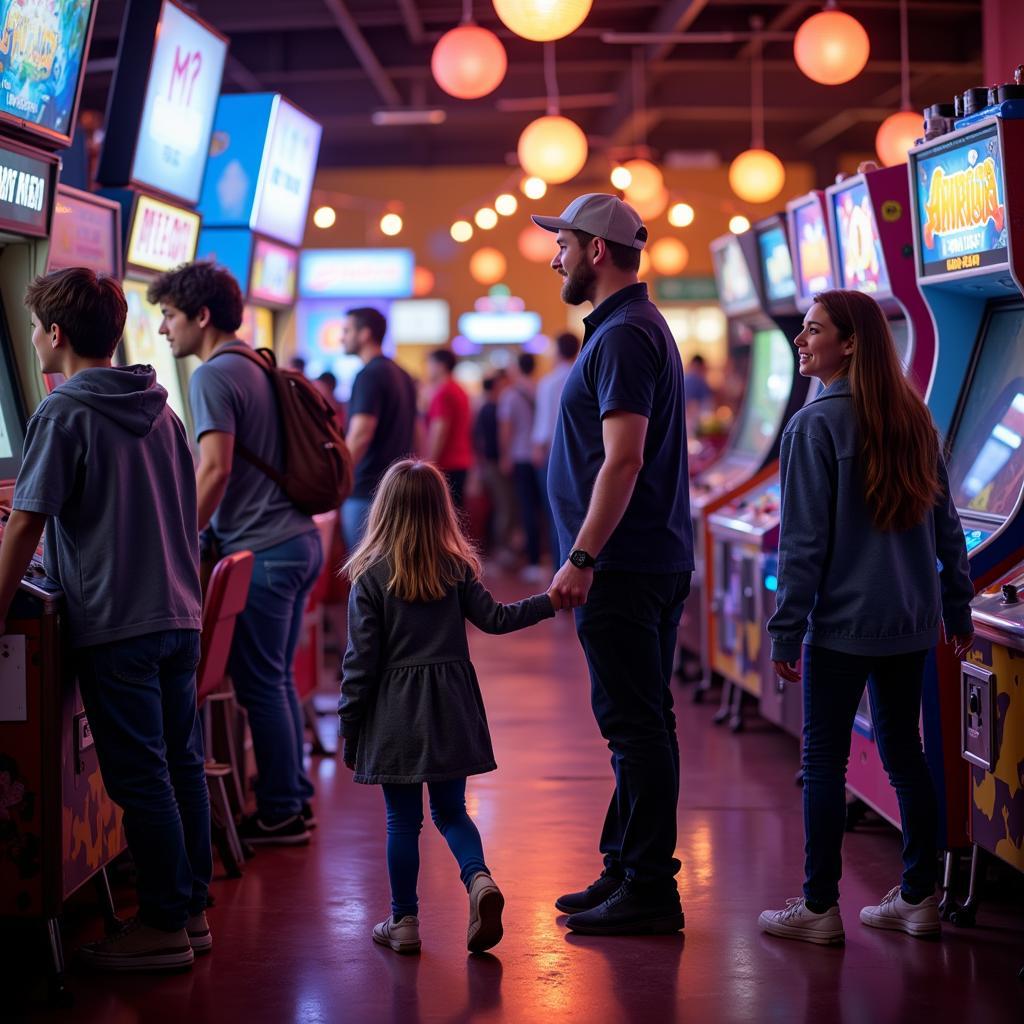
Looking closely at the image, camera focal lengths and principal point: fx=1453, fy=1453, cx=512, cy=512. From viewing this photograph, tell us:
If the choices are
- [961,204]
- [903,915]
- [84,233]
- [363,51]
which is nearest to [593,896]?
[903,915]

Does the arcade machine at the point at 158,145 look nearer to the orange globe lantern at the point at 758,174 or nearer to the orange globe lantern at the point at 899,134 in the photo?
the orange globe lantern at the point at 899,134

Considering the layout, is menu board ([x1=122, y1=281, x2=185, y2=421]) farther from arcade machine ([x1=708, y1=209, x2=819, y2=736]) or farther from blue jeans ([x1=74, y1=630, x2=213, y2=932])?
arcade machine ([x1=708, y1=209, x2=819, y2=736])

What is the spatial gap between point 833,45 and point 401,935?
4.76m

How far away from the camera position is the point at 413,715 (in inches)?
125

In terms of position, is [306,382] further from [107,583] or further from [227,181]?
[227,181]

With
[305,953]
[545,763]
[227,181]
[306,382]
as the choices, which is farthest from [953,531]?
[227,181]

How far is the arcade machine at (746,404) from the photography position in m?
6.29

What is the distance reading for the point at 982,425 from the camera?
13.4ft

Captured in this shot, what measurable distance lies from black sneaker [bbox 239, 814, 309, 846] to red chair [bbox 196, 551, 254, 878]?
0.12 m

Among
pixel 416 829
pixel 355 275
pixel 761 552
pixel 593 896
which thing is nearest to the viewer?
pixel 416 829

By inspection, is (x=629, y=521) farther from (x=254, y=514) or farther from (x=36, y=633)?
(x=254, y=514)

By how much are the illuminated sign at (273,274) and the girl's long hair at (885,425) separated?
3.41 meters

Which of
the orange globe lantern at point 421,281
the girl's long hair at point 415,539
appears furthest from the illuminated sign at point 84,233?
the orange globe lantern at point 421,281

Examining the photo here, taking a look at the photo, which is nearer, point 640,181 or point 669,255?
point 640,181
